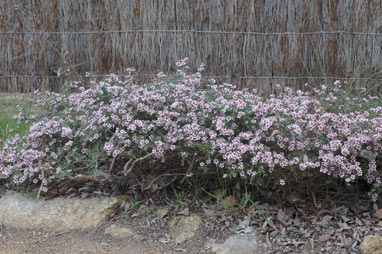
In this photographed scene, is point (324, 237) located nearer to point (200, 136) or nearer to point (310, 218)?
point (310, 218)

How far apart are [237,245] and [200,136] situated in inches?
24.0

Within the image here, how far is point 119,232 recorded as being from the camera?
244 centimetres

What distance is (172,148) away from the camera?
90.1 inches

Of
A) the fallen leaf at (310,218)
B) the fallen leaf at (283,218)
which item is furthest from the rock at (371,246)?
the fallen leaf at (283,218)

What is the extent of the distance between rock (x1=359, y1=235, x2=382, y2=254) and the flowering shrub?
303mm

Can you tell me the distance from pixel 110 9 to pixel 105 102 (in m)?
1.68

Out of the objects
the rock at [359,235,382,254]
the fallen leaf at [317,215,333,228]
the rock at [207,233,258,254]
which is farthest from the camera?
the fallen leaf at [317,215,333,228]

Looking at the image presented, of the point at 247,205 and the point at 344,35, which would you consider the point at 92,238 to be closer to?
the point at 247,205

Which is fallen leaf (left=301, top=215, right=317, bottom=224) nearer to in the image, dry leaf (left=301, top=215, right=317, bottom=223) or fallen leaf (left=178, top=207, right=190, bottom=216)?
dry leaf (left=301, top=215, right=317, bottom=223)

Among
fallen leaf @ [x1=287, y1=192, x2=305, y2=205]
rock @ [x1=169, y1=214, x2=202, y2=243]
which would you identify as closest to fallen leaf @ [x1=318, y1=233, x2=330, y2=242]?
fallen leaf @ [x1=287, y1=192, x2=305, y2=205]

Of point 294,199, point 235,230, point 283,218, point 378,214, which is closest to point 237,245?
point 235,230

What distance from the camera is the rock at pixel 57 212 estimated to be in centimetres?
253

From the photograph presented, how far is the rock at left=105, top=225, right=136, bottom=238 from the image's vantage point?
2414 millimetres

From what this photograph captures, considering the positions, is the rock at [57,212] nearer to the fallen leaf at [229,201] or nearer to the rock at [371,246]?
the fallen leaf at [229,201]
